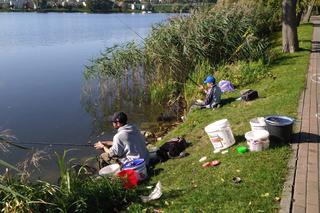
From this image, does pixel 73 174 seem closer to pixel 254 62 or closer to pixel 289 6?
pixel 254 62

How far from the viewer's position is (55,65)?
23.9 m

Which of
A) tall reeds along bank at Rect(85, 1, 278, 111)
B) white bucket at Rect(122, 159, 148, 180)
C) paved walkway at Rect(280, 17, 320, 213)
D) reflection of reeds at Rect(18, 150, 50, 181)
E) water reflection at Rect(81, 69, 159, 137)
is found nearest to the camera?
paved walkway at Rect(280, 17, 320, 213)

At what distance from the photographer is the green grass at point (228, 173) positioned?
5496 millimetres

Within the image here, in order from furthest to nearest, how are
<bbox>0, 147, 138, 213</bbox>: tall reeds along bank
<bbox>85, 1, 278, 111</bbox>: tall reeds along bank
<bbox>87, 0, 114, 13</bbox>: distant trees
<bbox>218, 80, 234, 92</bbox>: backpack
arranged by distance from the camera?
<bbox>87, 0, 114, 13</bbox>: distant trees → <bbox>85, 1, 278, 111</bbox>: tall reeds along bank → <bbox>218, 80, 234, 92</bbox>: backpack → <bbox>0, 147, 138, 213</bbox>: tall reeds along bank

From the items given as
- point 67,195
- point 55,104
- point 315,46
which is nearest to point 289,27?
point 315,46

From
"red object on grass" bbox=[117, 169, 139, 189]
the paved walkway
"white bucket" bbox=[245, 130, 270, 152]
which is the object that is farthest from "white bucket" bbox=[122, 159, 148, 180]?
the paved walkway

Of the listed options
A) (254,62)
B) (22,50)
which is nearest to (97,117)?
(254,62)

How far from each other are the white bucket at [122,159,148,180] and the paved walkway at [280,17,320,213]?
2.35 m

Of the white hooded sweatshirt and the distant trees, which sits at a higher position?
the distant trees

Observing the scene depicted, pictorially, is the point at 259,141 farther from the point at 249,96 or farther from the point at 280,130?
the point at 249,96

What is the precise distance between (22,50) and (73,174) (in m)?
25.0

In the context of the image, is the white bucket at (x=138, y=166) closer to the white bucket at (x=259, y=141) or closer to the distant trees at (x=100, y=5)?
the white bucket at (x=259, y=141)

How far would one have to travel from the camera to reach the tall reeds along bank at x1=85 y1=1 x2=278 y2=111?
14.7 metres

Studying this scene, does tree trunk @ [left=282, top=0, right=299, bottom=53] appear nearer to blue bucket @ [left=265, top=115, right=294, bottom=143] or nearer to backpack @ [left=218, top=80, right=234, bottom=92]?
A: backpack @ [left=218, top=80, right=234, bottom=92]
